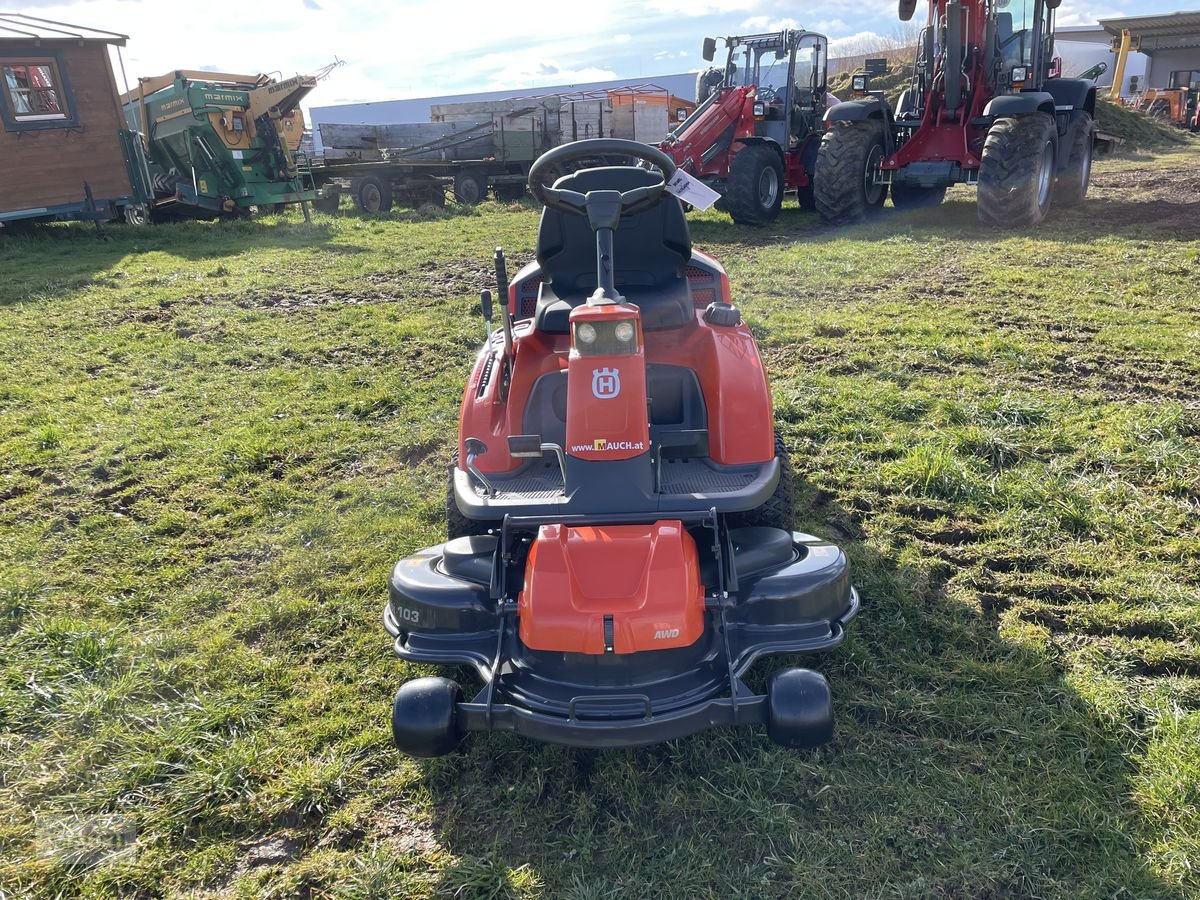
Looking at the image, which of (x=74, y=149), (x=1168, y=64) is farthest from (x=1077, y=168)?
(x=1168, y=64)

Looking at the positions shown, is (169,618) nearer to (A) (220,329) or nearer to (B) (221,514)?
(B) (221,514)

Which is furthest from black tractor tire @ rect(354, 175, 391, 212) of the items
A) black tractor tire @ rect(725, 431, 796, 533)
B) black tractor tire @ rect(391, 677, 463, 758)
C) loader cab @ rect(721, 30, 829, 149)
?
black tractor tire @ rect(391, 677, 463, 758)

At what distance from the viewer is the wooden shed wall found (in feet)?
42.3

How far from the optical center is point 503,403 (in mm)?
3244

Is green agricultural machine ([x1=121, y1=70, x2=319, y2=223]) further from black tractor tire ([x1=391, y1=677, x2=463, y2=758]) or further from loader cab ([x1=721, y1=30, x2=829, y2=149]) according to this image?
black tractor tire ([x1=391, y1=677, x2=463, y2=758])

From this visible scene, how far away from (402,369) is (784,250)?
210 inches

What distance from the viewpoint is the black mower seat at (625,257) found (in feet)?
11.1

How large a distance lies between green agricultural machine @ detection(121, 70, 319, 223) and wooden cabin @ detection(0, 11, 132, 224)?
0.52 metres

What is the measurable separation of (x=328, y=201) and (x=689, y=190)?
53.3ft

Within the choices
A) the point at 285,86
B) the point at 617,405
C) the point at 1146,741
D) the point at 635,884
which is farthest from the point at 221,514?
the point at 285,86

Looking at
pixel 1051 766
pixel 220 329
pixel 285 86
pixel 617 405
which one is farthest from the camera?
pixel 285 86

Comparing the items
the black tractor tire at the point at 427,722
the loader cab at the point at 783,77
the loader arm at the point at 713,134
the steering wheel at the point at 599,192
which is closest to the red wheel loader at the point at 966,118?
the loader cab at the point at 783,77

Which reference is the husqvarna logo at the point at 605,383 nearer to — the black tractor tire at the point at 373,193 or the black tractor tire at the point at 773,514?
the black tractor tire at the point at 773,514

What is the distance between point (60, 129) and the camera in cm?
1339
